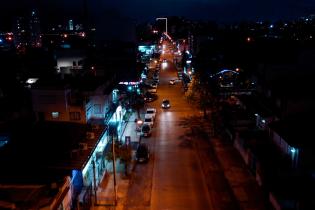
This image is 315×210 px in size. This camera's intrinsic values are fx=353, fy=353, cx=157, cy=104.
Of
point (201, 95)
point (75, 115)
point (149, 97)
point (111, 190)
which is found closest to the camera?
point (111, 190)

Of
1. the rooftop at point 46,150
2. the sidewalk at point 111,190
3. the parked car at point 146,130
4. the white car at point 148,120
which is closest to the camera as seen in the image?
the rooftop at point 46,150

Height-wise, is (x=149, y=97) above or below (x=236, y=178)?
above

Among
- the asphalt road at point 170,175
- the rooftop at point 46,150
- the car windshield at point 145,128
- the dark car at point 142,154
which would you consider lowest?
the asphalt road at point 170,175

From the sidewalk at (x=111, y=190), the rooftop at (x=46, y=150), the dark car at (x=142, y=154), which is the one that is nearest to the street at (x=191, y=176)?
the sidewalk at (x=111, y=190)

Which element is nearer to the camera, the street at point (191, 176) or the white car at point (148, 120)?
the street at point (191, 176)

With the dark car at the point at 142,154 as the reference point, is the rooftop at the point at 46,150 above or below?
above

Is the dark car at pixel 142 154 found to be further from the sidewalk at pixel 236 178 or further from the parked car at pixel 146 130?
the parked car at pixel 146 130

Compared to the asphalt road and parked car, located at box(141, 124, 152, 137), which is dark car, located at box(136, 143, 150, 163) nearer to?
the asphalt road

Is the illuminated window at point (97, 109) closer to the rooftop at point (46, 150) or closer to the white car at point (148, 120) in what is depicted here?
the rooftop at point (46, 150)

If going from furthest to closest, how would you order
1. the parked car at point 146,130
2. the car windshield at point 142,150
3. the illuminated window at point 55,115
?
the parked car at point 146,130
the illuminated window at point 55,115
the car windshield at point 142,150

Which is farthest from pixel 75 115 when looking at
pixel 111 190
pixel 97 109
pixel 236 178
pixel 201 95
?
pixel 201 95

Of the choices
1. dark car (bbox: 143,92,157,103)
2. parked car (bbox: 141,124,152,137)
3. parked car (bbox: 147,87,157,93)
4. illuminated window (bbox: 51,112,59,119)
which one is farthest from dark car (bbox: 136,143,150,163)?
parked car (bbox: 147,87,157,93)

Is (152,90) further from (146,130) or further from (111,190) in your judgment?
(111,190)

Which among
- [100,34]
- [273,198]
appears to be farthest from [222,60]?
[273,198]
